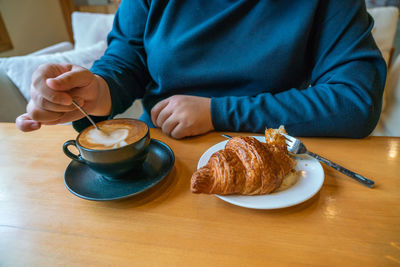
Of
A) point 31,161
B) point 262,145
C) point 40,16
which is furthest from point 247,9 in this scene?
point 40,16

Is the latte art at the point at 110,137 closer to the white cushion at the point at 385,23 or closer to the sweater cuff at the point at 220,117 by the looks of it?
the sweater cuff at the point at 220,117

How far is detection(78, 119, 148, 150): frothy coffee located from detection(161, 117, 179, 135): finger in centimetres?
13

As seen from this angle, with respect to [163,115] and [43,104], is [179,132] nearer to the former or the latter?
[163,115]

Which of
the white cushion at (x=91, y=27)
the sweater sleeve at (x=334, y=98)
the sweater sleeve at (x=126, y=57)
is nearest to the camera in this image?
the sweater sleeve at (x=334, y=98)

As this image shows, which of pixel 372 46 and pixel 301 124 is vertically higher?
pixel 372 46

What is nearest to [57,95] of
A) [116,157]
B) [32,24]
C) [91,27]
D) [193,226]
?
[116,157]

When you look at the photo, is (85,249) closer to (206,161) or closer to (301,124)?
(206,161)

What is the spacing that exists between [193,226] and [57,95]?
377 mm

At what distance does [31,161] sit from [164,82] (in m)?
0.44

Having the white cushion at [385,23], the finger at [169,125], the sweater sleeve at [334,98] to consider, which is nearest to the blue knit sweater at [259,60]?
the sweater sleeve at [334,98]

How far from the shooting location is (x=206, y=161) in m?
0.50

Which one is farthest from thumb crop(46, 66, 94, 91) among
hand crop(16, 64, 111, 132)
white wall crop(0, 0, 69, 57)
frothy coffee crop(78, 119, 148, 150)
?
white wall crop(0, 0, 69, 57)

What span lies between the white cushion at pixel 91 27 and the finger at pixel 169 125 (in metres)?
1.68

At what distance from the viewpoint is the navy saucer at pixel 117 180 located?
1.45 feet
